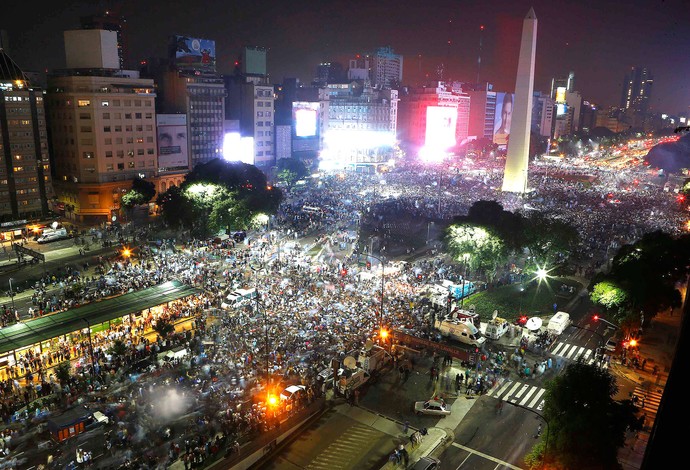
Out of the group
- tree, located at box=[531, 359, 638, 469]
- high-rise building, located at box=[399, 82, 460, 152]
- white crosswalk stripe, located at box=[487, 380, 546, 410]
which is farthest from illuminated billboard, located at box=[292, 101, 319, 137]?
tree, located at box=[531, 359, 638, 469]

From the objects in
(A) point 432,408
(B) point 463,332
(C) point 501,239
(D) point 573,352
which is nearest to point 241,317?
(B) point 463,332

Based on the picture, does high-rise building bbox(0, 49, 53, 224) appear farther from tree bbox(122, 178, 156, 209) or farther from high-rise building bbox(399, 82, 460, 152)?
high-rise building bbox(399, 82, 460, 152)

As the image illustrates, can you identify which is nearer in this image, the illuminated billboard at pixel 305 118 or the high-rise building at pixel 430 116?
the illuminated billboard at pixel 305 118

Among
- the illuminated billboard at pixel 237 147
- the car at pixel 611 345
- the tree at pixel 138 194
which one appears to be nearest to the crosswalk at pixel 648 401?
the car at pixel 611 345

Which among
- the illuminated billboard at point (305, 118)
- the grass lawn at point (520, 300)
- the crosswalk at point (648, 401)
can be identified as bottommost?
the crosswalk at point (648, 401)

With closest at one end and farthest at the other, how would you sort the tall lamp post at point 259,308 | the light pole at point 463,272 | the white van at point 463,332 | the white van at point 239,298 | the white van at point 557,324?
the tall lamp post at point 259,308
the white van at point 463,332
the white van at point 557,324
the white van at point 239,298
the light pole at point 463,272

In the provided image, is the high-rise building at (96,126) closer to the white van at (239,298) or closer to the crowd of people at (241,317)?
the crowd of people at (241,317)
